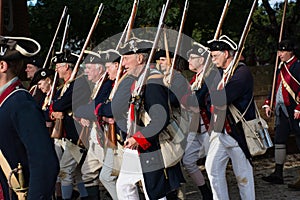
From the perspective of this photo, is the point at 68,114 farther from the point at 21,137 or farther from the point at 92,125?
the point at 21,137

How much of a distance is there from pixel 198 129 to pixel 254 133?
3.42ft

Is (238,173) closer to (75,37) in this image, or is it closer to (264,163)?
(264,163)

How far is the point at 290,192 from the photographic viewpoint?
701 cm

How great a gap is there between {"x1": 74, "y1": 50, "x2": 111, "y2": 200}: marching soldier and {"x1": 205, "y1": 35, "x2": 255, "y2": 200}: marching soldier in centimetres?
111

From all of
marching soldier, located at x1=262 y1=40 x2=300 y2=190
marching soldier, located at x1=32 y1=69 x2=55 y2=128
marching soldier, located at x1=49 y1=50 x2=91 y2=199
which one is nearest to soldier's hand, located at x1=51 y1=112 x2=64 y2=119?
marching soldier, located at x1=49 y1=50 x2=91 y2=199

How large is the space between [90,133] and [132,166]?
1.58 metres

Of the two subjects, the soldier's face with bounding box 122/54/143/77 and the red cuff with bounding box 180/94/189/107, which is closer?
the soldier's face with bounding box 122/54/143/77

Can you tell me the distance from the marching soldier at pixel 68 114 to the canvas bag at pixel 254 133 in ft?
5.36

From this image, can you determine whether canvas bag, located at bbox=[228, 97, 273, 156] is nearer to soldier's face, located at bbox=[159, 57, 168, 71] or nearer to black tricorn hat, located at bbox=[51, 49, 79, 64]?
soldier's face, located at bbox=[159, 57, 168, 71]

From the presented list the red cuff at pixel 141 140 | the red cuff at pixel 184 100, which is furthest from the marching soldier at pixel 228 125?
the red cuff at pixel 141 140

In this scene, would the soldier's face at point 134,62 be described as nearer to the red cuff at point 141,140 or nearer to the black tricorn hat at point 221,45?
the red cuff at point 141,140

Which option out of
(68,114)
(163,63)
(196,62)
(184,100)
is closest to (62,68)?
(68,114)

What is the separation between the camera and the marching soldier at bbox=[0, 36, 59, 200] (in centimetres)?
265

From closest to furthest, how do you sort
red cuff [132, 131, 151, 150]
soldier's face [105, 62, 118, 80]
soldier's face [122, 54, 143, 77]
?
1. red cuff [132, 131, 151, 150]
2. soldier's face [122, 54, 143, 77]
3. soldier's face [105, 62, 118, 80]
